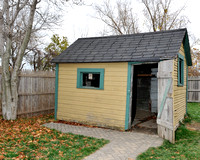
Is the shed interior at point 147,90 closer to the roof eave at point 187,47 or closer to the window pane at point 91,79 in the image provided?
the roof eave at point 187,47

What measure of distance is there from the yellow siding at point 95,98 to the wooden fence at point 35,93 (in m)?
1.42

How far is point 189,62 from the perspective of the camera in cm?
1037

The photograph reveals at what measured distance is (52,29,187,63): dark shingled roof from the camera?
22.0ft

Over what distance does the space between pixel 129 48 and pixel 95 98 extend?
2.51 meters

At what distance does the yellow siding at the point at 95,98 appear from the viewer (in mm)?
7193

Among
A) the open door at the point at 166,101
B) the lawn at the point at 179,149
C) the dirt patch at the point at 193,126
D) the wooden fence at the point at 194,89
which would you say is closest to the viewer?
the lawn at the point at 179,149

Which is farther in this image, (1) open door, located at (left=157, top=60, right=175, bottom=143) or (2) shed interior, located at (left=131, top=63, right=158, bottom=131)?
(2) shed interior, located at (left=131, top=63, right=158, bottom=131)

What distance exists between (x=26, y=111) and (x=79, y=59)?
3647 millimetres

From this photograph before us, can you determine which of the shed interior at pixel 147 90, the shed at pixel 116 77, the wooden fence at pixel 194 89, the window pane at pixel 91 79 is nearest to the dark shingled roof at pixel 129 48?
the shed at pixel 116 77

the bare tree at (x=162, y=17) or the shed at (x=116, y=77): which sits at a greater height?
the bare tree at (x=162, y=17)

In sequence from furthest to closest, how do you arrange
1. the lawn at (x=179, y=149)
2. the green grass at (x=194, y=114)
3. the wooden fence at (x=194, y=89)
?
the wooden fence at (x=194, y=89)
the green grass at (x=194, y=114)
the lawn at (x=179, y=149)

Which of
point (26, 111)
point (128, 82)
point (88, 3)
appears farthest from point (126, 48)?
point (26, 111)

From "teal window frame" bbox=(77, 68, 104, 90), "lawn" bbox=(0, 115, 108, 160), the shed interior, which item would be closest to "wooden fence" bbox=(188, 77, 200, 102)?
the shed interior

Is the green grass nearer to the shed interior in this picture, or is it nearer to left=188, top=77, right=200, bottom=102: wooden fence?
the shed interior
